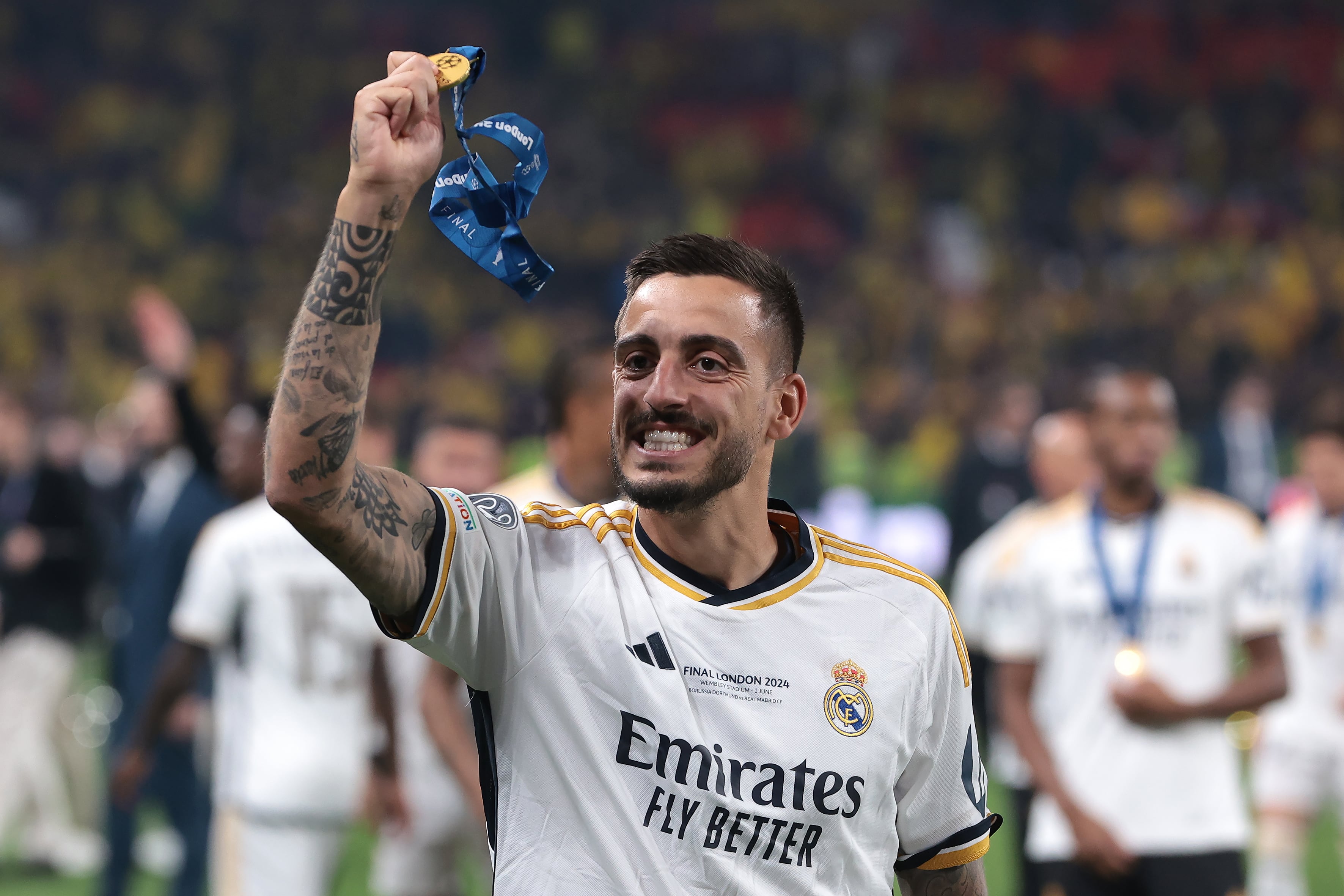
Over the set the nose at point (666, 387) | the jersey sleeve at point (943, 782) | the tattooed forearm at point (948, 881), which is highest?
the nose at point (666, 387)

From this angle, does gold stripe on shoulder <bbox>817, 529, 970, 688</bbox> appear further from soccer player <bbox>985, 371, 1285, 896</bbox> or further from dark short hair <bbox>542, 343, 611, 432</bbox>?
soccer player <bbox>985, 371, 1285, 896</bbox>

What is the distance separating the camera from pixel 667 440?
2434mm

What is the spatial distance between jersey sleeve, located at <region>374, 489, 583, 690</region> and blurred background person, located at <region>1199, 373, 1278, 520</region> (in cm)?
1376

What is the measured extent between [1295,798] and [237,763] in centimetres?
498

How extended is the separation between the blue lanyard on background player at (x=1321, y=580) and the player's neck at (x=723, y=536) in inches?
229

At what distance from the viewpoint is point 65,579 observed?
9.01m

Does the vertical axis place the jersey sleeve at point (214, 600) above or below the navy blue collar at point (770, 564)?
Result: above

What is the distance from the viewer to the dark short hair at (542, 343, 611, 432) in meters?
4.75

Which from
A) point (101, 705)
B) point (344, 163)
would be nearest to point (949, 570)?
point (101, 705)

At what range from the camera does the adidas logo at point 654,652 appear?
2.39 meters

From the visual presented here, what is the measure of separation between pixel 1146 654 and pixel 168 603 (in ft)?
14.8

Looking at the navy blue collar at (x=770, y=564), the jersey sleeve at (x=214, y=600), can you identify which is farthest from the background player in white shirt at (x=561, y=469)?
the navy blue collar at (x=770, y=564)

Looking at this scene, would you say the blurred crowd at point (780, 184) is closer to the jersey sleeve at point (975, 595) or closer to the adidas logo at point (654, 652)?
the jersey sleeve at point (975, 595)

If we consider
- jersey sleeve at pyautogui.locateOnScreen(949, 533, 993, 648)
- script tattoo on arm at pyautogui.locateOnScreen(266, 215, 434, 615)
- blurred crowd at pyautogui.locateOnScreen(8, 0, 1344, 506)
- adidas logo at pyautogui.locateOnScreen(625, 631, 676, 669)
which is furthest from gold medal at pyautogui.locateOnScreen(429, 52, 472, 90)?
blurred crowd at pyautogui.locateOnScreen(8, 0, 1344, 506)
